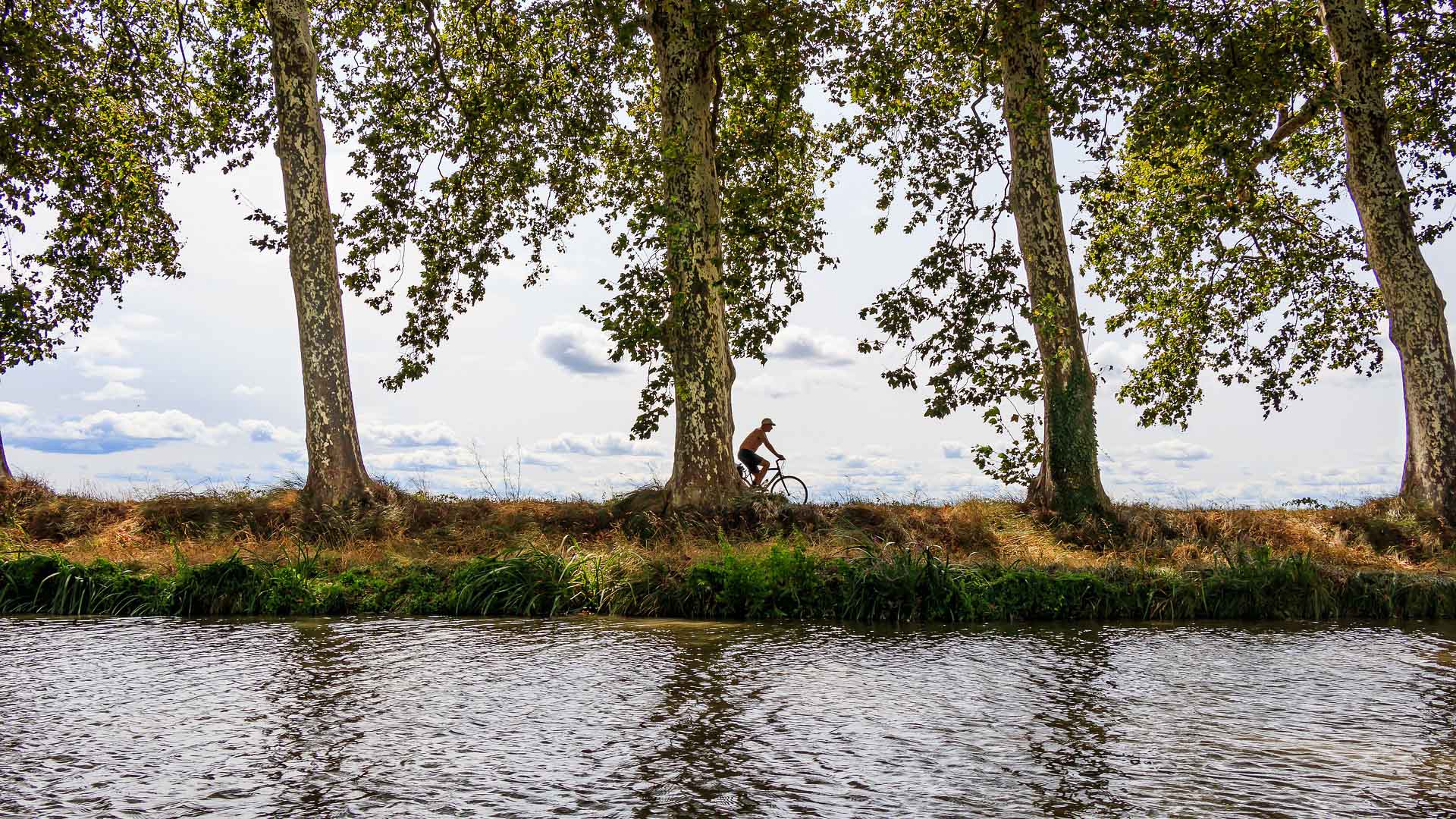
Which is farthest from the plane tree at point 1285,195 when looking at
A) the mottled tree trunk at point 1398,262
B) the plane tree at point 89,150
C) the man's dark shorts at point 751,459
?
the plane tree at point 89,150

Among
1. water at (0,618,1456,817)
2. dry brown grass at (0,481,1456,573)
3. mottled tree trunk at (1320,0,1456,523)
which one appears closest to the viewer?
water at (0,618,1456,817)

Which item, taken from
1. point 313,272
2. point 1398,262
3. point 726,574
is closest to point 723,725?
point 726,574

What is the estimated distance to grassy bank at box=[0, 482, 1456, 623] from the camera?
10742 millimetres

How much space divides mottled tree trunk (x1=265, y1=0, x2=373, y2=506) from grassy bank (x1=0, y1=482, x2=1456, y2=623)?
2.94 feet

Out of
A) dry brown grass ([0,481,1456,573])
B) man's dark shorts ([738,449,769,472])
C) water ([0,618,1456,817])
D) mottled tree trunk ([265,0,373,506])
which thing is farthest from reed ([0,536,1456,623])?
man's dark shorts ([738,449,769,472])

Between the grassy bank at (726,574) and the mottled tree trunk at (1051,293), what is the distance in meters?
0.99

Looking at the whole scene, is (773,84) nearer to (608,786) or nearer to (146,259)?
(146,259)

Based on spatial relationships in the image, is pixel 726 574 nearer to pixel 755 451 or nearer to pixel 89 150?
pixel 755 451

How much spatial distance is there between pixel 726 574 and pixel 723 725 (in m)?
4.90

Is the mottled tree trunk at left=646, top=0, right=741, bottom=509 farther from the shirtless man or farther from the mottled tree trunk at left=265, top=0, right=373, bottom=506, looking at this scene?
the mottled tree trunk at left=265, top=0, right=373, bottom=506

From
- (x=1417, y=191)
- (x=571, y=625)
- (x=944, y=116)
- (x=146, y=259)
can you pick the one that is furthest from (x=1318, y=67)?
(x=146, y=259)

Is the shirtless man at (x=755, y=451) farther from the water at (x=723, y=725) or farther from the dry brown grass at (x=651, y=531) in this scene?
the water at (x=723, y=725)

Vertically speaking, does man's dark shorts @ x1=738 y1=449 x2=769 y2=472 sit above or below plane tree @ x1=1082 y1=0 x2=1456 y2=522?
below

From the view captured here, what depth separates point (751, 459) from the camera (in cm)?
1748
